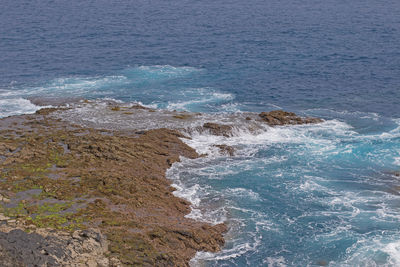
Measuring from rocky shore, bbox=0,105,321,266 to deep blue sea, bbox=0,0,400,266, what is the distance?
2.21 metres

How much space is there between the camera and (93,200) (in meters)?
44.0

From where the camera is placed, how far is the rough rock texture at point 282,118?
6862 centimetres

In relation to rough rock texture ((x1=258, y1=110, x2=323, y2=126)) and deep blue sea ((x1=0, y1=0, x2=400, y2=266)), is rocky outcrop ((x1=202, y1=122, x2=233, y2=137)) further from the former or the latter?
rough rock texture ((x1=258, y1=110, x2=323, y2=126))

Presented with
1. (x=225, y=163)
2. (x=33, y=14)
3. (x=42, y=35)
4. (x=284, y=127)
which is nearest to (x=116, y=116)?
(x=225, y=163)

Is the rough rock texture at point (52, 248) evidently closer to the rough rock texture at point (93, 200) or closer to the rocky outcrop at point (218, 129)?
the rough rock texture at point (93, 200)

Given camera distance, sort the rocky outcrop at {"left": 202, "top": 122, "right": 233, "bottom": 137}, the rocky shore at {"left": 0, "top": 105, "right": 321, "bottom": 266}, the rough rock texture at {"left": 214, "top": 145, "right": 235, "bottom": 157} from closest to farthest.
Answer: the rocky shore at {"left": 0, "top": 105, "right": 321, "bottom": 266}, the rough rock texture at {"left": 214, "top": 145, "right": 235, "bottom": 157}, the rocky outcrop at {"left": 202, "top": 122, "right": 233, "bottom": 137}

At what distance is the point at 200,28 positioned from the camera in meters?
127

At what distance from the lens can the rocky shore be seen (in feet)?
113

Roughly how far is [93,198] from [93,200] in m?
0.43

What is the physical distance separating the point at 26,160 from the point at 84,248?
19476mm

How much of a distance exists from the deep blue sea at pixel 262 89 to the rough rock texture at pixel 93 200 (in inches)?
96.2

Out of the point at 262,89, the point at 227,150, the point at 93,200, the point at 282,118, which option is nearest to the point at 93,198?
the point at 93,200

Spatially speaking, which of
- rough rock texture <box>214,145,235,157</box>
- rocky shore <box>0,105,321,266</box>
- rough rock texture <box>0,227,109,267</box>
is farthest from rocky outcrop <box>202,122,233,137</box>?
rough rock texture <box>0,227,109,267</box>

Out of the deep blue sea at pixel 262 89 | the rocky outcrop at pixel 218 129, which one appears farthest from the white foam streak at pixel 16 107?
the rocky outcrop at pixel 218 129
